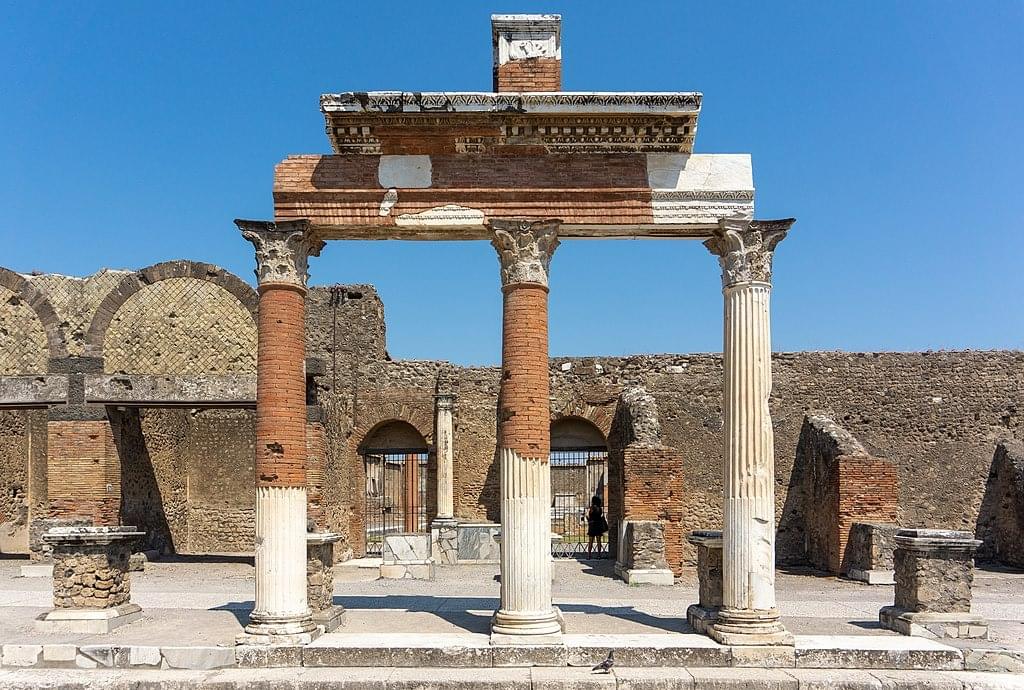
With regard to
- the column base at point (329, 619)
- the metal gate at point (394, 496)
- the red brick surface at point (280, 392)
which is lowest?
the metal gate at point (394, 496)

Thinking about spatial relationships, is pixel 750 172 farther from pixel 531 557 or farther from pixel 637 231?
pixel 531 557

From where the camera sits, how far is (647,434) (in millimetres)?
14562

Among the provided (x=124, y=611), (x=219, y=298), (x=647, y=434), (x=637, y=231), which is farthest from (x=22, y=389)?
(x=637, y=231)

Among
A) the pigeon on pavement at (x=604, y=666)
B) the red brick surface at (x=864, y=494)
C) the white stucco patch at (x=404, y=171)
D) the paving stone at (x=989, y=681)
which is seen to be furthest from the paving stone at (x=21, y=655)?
the red brick surface at (x=864, y=494)

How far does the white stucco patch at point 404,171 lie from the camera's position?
8625 mm

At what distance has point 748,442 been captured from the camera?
26.9 ft

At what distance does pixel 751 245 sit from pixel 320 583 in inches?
207

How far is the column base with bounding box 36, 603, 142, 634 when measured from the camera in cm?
880

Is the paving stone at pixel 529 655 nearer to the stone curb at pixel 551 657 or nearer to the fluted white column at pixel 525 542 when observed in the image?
the stone curb at pixel 551 657

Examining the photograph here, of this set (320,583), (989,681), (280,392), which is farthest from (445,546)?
(989,681)

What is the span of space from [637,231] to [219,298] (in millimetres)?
10748

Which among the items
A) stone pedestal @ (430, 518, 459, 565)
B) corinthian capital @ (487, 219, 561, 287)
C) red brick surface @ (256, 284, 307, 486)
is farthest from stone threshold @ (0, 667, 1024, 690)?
stone pedestal @ (430, 518, 459, 565)

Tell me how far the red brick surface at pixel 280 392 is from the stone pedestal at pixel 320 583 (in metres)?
0.81

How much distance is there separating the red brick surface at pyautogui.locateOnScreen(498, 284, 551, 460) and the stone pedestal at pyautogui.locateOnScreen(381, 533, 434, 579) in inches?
250
